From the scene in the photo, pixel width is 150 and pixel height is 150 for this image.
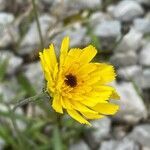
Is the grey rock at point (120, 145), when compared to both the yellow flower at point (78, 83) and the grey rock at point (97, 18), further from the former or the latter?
the yellow flower at point (78, 83)

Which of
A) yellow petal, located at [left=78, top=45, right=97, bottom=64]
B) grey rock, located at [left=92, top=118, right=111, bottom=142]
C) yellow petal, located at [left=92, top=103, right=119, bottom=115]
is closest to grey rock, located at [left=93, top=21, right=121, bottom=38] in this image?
grey rock, located at [left=92, top=118, right=111, bottom=142]

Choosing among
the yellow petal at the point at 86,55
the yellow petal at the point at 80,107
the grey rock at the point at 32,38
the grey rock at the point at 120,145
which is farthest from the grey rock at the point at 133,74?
the yellow petal at the point at 80,107

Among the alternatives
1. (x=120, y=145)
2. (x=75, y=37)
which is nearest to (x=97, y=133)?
(x=120, y=145)

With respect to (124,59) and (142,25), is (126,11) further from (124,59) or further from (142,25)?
(124,59)

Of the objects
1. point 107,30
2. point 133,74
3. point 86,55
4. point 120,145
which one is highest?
point 86,55

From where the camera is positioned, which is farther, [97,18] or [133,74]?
[97,18]

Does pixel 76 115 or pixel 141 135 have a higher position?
pixel 76 115

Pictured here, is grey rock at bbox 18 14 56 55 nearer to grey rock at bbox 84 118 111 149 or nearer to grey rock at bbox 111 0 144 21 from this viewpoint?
grey rock at bbox 111 0 144 21
